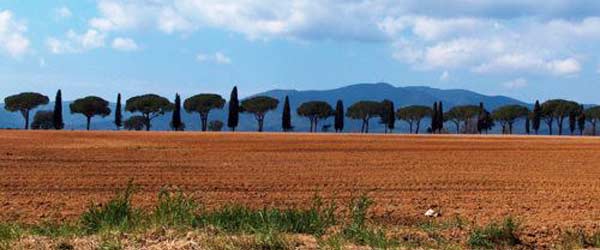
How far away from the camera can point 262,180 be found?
2688 centimetres

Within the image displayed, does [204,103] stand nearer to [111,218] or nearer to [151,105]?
[151,105]

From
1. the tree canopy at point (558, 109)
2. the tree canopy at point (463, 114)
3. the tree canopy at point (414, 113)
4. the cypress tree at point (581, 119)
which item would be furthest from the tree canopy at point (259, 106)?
the cypress tree at point (581, 119)

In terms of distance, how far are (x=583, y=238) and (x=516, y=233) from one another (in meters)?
0.98

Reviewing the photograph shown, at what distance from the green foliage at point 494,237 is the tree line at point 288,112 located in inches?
5199

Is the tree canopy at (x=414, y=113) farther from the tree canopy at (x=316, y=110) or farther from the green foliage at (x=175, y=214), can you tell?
the green foliage at (x=175, y=214)

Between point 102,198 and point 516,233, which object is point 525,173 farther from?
point 516,233

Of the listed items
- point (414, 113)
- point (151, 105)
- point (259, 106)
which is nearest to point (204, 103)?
point (151, 105)

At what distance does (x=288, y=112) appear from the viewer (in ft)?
498

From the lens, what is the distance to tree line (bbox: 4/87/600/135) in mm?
152250

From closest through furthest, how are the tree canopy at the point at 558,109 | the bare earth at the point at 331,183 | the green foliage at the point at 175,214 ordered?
the green foliage at the point at 175,214
the bare earth at the point at 331,183
the tree canopy at the point at 558,109

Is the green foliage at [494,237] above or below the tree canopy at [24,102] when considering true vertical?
below

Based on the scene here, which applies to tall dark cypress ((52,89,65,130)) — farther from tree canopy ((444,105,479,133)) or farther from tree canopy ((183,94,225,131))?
tree canopy ((444,105,479,133))

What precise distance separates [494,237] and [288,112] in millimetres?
140277

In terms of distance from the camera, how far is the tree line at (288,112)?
152 m
